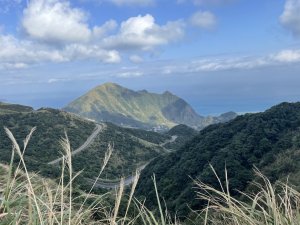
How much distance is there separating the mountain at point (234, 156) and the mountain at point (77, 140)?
19.1 meters

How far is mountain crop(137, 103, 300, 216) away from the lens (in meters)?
51.1

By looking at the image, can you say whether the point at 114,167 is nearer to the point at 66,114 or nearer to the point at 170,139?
the point at 66,114

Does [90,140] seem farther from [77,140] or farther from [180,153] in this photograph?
[180,153]

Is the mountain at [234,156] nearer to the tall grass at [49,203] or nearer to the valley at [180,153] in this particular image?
the valley at [180,153]

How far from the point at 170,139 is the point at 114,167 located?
71.4m

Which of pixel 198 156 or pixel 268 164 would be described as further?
pixel 198 156

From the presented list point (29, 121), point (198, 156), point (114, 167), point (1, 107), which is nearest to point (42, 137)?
point (29, 121)

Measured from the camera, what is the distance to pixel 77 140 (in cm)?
11469

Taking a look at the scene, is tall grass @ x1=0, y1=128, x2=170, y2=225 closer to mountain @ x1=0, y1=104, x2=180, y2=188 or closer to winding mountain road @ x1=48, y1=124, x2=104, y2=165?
mountain @ x1=0, y1=104, x2=180, y2=188

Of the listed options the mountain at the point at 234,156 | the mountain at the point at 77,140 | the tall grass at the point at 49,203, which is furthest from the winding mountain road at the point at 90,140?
the tall grass at the point at 49,203

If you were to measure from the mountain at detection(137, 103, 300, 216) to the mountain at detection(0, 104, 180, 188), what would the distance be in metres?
19.1

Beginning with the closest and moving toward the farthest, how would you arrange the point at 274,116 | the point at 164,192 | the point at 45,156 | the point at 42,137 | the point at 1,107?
1. the point at 164,192
2. the point at 274,116
3. the point at 45,156
4. the point at 42,137
5. the point at 1,107

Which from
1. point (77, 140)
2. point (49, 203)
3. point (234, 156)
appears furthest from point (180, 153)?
point (49, 203)

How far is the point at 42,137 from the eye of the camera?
109 metres
